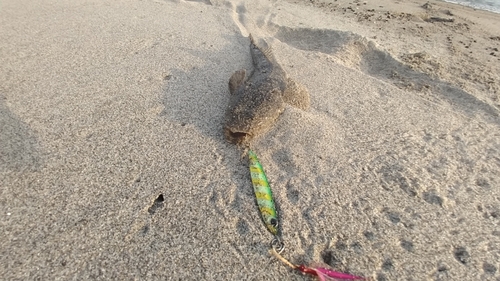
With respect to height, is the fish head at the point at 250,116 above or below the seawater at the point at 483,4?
below

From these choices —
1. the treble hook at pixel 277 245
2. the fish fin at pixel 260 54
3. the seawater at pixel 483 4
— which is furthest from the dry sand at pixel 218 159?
the seawater at pixel 483 4

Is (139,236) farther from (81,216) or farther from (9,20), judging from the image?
(9,20)

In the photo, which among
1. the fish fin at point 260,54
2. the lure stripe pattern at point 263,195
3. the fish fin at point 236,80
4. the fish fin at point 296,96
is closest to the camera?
the lure stripe pattern at point 263,195

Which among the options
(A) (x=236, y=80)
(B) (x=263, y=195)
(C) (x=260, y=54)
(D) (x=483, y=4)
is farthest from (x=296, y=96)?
(D) (x=483, y=4)

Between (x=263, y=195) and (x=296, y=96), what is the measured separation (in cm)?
132

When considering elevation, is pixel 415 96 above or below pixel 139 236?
above

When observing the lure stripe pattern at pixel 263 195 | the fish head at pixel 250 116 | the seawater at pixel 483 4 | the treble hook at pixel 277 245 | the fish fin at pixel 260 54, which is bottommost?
the treble hook at pixel 277 245

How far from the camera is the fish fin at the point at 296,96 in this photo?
11.4ft

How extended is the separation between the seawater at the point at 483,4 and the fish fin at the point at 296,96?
6.75m

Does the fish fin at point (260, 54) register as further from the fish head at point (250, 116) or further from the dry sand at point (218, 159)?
the fish head at point (250, 116)

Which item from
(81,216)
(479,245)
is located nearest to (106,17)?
(81,216)

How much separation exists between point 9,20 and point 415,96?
549cm

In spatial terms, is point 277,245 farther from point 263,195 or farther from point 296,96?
point 296,96

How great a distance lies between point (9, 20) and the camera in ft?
16.2
